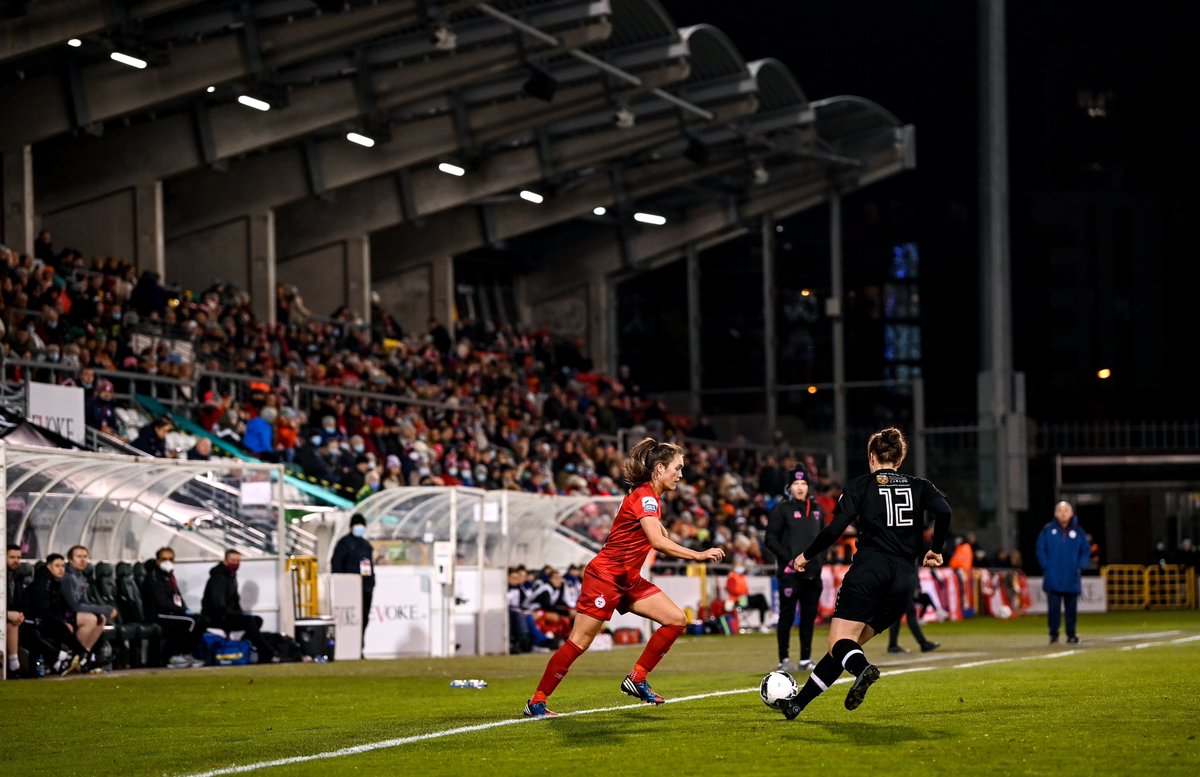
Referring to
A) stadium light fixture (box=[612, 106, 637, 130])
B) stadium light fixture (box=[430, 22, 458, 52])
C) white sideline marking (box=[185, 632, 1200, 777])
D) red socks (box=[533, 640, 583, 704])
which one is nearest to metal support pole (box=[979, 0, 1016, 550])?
stadium light fixture (box=[612, 106, 637, 130])

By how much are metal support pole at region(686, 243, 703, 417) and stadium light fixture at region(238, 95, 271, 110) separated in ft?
69.4

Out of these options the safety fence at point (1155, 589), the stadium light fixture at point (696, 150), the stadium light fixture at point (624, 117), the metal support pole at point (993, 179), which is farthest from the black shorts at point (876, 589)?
the stadium light fixture at point (696, 150)

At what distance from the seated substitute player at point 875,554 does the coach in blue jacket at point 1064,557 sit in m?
12.5

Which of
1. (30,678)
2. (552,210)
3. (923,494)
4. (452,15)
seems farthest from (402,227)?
(923,494)

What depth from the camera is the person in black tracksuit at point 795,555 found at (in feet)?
58.0

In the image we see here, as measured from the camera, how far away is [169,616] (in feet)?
72.2

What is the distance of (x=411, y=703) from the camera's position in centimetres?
1449

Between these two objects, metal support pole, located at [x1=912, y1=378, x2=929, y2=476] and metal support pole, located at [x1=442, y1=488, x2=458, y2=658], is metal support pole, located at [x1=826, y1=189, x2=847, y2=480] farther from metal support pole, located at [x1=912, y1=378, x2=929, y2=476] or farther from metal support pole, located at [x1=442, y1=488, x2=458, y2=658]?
metal support pole, located at [x1=442, y1=488, x2=458, y2=658]

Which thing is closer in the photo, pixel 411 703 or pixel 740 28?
pixel 411 703

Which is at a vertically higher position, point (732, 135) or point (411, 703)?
point (732, 135)

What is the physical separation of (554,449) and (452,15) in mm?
10480

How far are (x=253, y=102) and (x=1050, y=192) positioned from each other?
50.1 metres

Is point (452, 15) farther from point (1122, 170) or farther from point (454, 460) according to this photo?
point (1122, 170)

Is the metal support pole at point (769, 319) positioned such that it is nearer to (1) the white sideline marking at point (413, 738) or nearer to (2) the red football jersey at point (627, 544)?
(1) the white sideline marking at point (413, 738)
